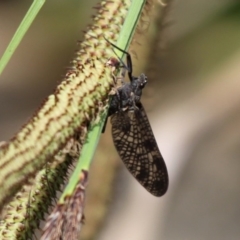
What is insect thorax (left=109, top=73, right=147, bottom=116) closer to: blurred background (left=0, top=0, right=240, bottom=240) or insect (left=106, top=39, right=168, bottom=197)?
insect (left=106, top=39, right=168, bottom=197)

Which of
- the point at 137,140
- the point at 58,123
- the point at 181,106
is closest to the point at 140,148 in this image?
the point at 137,140

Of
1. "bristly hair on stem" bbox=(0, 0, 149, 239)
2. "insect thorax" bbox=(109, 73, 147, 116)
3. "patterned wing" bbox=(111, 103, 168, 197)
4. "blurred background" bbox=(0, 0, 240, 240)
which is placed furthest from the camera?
"blurred background" bbox=(0, 0, 240, 240)

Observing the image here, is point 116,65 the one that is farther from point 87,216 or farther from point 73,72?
point 87,216

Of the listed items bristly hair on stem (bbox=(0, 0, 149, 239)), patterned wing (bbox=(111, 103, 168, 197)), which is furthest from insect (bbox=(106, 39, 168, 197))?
bristly hair on stem (bbox=(0, 0, 149, 239))

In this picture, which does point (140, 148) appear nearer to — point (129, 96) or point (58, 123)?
point (129, 96)

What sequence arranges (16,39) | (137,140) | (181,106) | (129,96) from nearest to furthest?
(16,39) < (129,96) < (137,140) < (181,106)

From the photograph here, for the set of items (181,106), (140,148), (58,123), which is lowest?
(58,123)

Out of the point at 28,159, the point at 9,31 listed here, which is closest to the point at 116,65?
the point at 28,159

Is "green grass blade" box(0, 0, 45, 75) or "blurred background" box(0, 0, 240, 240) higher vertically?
"blurred background" box(0, 0, 240, 240)
